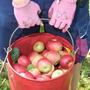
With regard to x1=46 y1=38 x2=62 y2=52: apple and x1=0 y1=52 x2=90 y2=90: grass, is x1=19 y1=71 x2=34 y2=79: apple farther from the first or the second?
x1=0 y1=52 x2=90 y2=90: grass

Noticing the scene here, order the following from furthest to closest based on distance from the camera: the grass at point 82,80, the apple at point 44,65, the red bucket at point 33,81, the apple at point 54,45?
the grass at point 82,80 → the apple at point 54,45 → the apple at point 44,65 → the red bucket at point 33,81

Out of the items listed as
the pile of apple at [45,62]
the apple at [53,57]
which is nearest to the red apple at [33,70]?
the pile of apple at [45,62]

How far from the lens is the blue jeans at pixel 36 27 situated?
2061 millimetres

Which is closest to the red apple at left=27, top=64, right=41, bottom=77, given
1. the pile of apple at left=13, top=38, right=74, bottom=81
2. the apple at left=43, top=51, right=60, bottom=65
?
the pile of apple at left=13, top=38, right=74, bottom=81

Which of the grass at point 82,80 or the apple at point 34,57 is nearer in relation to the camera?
the apple at point 34,57

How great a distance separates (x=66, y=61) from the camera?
2.04 metres

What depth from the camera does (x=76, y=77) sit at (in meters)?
2.56

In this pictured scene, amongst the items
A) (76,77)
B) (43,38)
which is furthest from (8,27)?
(76,77)

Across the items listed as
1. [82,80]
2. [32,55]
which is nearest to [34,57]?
[32,55]

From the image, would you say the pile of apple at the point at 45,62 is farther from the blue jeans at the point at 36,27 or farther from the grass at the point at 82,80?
the grass at the point at 82,80

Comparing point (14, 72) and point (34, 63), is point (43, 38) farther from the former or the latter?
point (14, 72)

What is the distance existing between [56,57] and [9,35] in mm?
329

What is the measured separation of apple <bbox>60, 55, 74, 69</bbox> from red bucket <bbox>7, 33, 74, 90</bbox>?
64 millimetres

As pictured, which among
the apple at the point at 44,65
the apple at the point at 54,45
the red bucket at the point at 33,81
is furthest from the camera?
the apple at the point at 54,45
